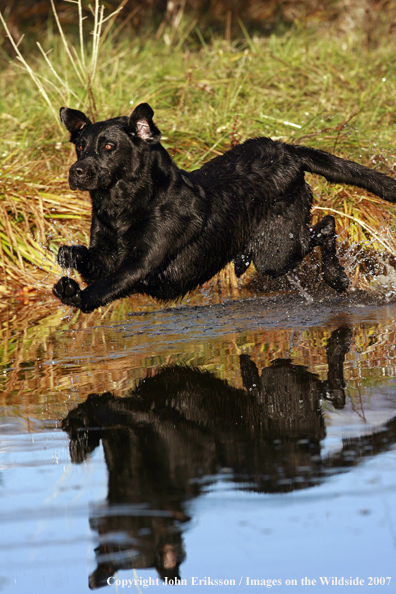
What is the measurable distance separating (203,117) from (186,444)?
5332 mm

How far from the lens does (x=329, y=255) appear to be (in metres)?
5.23

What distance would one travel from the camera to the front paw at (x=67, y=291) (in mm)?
4008

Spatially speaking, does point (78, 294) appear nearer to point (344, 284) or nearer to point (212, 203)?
point (212, 203)

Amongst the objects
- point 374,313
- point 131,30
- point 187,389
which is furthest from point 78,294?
point 131,30

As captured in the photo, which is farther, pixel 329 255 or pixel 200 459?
pixel 329 255

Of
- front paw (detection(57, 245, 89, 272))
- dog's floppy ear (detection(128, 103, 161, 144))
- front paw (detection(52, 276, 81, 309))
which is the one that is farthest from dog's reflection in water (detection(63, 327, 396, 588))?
dog's floppy ear (detection(128, 103, 161, 144))

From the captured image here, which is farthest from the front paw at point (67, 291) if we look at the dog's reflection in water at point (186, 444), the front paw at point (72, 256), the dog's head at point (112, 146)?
the dog's reflection in water at point (186, 444)

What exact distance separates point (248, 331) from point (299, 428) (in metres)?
1.62

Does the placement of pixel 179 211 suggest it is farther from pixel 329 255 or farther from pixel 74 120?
pixel 329 255

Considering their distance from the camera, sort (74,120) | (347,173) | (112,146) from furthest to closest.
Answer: (347,173)
(74,120)
(112,146)

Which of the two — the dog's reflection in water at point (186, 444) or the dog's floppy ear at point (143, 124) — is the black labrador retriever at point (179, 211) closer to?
the dog's floppy ear at point (143, 124)

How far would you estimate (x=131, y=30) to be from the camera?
1250 centimetres

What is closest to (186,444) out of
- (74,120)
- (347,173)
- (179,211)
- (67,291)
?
(67,291)

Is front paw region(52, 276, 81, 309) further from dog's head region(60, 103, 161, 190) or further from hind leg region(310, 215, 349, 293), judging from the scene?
hind leg region(310, 215, 349, 293)
